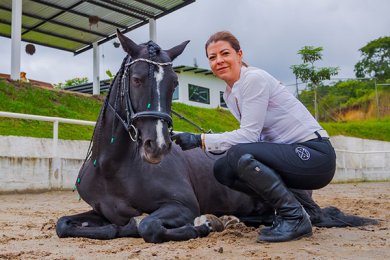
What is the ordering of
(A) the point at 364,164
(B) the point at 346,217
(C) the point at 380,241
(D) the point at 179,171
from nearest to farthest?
(C) the point at 380,241 → (D) the point at 179,171 → (B) the point at 346,217 → (A) the point at 364,164

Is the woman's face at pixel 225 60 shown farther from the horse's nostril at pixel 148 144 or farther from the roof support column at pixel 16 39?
the roof support column at pixel 16 39

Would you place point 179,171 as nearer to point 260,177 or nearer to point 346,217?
point 260,177

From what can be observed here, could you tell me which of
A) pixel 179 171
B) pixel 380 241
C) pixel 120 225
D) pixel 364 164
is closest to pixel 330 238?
pixel 380 241

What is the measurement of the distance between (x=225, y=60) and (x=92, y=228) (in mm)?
1518

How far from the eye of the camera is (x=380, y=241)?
2926 mm

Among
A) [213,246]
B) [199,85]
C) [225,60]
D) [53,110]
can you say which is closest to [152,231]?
[213,246]

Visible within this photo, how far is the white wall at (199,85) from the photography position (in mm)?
27962

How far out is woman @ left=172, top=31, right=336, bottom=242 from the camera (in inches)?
117

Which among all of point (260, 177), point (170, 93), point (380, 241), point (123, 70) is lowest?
point (380, 241)

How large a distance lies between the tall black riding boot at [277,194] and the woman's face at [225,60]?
23.3 inches

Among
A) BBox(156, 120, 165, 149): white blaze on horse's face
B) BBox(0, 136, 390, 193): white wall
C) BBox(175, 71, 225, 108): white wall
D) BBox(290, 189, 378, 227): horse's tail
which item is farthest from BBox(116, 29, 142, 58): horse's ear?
BBox(175, 71, 225, 108): white wall

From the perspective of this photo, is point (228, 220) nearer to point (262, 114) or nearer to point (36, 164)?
point (262, 114)

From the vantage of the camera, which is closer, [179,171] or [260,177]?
[260,177]

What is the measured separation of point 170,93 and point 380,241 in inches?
64.4
